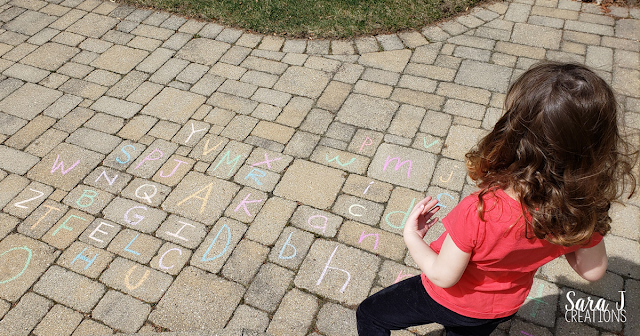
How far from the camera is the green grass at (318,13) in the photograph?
17.4ft

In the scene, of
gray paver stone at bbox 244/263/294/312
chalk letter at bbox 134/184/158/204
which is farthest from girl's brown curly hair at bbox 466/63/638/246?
chalk letter at bbox 134/184/158/204

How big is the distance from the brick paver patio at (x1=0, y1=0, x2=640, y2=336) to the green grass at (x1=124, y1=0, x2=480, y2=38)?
17 centimetres

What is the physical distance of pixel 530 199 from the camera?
153 cm

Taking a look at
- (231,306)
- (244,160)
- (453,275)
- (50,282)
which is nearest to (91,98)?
(244,160)

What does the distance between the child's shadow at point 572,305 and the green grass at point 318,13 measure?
10.7ft

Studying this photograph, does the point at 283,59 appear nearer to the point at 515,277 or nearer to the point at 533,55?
the point at 533,55

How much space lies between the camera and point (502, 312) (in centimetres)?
182

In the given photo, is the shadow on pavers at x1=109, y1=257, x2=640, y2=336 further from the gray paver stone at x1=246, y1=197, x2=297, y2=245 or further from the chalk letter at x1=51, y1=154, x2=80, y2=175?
the chalk letter at x1=51, y1=154, x2=80, y2=175

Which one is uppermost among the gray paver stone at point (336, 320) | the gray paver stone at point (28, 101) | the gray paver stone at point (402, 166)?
the gray paver stone at point (28, 101)

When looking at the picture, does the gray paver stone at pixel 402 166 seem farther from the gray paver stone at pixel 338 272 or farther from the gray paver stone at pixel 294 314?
the gray paver stone at pixel 294 314

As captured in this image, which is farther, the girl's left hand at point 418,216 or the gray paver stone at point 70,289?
the gray paver stone at point 70,289

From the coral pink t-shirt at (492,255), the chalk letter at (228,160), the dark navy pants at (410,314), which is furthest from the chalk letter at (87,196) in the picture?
the coral pink t-shirt at (492,255)

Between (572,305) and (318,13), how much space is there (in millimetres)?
4028

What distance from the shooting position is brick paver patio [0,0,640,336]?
2.89 m
